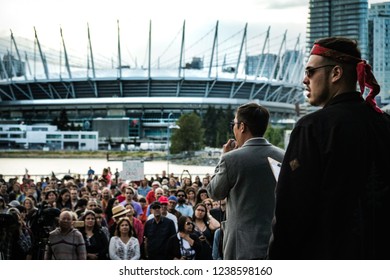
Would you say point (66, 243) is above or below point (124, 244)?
above

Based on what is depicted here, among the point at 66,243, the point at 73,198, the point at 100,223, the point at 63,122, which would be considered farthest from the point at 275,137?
the point at 66,243

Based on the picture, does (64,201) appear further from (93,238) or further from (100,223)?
(93,238)

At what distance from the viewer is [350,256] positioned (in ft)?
6.22

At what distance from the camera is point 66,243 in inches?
208

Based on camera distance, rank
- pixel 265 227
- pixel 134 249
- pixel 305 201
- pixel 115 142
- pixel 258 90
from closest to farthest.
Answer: pixel 305 201
pixel 265 227
pixel 134 249
pixel 115 142
pixel 258 90

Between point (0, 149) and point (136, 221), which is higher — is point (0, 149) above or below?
below

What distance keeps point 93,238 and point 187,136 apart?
178ft

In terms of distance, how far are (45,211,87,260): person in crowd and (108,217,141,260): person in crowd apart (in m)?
0.65

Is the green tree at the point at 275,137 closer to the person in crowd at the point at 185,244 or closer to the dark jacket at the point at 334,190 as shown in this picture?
the person in crowd at the point at 185,244

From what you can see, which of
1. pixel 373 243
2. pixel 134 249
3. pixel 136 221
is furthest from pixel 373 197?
pixel 136 221

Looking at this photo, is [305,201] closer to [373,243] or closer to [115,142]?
[373,243]

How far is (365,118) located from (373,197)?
0.24 meters

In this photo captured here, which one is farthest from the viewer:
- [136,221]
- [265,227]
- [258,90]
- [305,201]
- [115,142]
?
[258,90]

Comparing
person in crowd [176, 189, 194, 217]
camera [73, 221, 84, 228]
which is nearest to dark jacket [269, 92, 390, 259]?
camera [73, 221, 84, 228]
